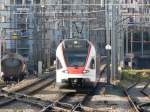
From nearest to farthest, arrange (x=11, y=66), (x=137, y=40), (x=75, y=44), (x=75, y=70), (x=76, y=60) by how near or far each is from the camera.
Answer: (x=75, y=70) < (x=76, y=60) < (x=75, y=44) < (x=11, y=66) < (x=137, y=40)

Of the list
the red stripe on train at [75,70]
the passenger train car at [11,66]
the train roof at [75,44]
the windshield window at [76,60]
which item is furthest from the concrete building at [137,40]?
the red stripe on train at [75,70]

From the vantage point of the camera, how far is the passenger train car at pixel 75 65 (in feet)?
83.1

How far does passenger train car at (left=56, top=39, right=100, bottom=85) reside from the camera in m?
25.3

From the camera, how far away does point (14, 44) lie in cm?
6756

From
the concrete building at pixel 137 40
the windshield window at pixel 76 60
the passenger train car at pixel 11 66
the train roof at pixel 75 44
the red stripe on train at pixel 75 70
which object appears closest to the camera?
the red stripe on train at pixel 75 70

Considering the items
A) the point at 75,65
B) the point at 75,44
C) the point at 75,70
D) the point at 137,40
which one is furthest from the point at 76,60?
the point at 137,40

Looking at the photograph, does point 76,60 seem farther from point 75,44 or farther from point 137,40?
point 137,40

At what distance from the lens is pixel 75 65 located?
25.5 metres

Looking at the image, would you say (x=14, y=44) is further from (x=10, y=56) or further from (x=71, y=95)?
(x=71, y=95)

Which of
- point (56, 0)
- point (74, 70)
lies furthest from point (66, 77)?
point (56, 0)

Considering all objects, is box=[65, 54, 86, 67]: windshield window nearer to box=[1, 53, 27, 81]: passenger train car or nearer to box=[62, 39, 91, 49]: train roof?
box=[62, 39, 91, 49]: train roof

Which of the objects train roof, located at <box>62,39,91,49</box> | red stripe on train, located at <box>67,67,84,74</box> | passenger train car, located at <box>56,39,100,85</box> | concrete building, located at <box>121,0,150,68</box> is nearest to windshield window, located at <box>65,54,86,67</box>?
passenger train car, located at <box>56,39,100,85</box>

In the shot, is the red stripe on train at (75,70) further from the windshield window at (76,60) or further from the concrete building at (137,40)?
the concrete building at (137,40)

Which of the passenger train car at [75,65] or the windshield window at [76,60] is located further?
the windshield window at [76,60]
